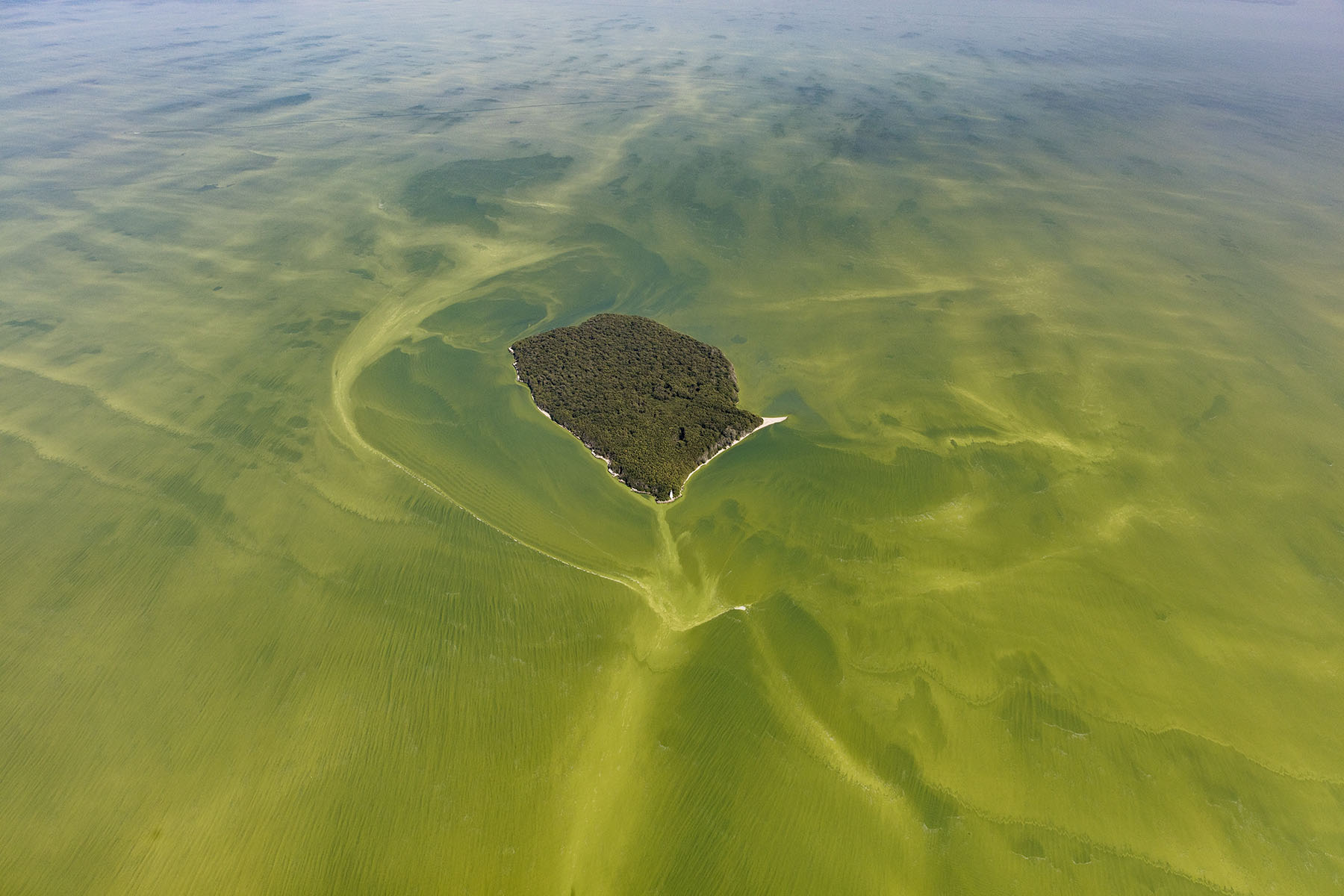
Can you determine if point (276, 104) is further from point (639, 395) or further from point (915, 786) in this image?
point (915, 786)


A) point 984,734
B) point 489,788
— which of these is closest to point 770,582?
point 984,734

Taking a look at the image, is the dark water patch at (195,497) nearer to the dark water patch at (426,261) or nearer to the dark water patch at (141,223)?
the dark water patch at (426,261)

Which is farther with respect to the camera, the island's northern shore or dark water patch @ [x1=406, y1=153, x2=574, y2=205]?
dark water patch @ [x1=406, y1=153, x2=574, y2=205]

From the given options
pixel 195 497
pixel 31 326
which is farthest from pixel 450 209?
pixel 195 497

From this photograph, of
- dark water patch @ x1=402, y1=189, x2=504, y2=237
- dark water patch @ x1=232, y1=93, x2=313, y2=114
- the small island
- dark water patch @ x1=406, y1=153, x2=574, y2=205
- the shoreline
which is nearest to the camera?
the shoreline

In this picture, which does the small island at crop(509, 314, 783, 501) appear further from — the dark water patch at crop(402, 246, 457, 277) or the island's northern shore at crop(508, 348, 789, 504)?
the dark water patch at crop(402, 246, 457, 277)

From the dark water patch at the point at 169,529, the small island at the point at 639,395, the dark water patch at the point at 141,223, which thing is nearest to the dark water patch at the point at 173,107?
the dark water patch at the point at 141,223

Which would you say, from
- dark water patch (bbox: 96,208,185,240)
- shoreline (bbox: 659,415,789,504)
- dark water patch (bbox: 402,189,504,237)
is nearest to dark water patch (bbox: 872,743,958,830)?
shoreline (bbox: 659,415,789,504)
